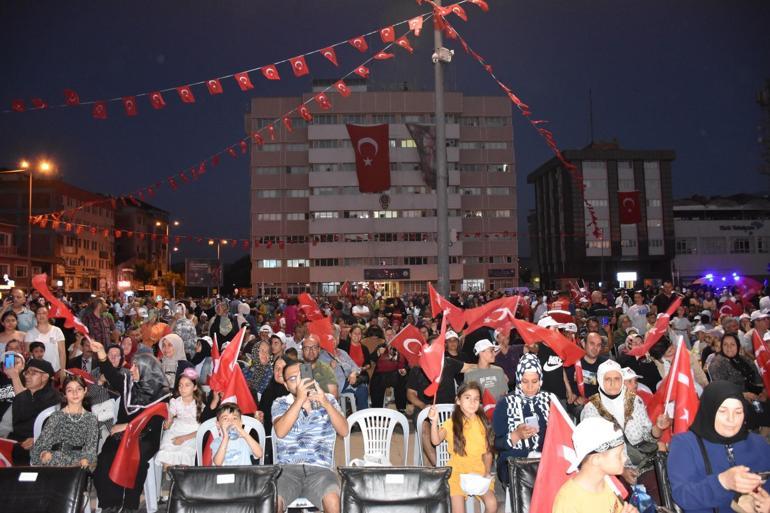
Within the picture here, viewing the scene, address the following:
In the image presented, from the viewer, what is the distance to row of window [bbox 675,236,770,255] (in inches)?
2714

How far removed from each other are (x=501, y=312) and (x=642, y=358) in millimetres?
2097

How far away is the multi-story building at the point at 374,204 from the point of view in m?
58.3

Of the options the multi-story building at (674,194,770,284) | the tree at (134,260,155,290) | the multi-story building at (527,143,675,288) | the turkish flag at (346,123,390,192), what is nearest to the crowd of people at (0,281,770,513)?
the turkish flag at (346,123,390,192)

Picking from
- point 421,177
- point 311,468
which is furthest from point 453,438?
point 421,177

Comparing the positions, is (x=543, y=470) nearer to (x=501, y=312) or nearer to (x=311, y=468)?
(x=311, y=468)

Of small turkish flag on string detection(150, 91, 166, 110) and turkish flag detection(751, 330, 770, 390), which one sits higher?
small turkish flag on string detection(150, 91, 166, 110)

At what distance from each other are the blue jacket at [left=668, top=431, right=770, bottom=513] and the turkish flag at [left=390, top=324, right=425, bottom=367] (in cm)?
577

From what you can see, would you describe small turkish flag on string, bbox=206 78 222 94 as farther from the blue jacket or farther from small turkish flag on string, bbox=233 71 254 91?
the blue jacket

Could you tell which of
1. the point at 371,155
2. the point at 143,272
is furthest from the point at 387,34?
the point at 143,272

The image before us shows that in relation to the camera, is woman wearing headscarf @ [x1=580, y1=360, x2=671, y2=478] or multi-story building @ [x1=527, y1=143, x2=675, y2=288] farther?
multi-story building @ [x1=527, y1=143, x2=675, y2=288]

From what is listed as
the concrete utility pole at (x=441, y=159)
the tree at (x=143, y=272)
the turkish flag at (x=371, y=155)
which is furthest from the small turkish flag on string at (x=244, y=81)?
the tree at (x=143, y=272)

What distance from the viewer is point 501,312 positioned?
893 cm

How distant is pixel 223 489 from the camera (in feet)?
12.9

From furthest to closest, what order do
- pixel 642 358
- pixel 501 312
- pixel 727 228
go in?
1. pixel 727 228
2. pixel 501 312
3. pixel 642 358
